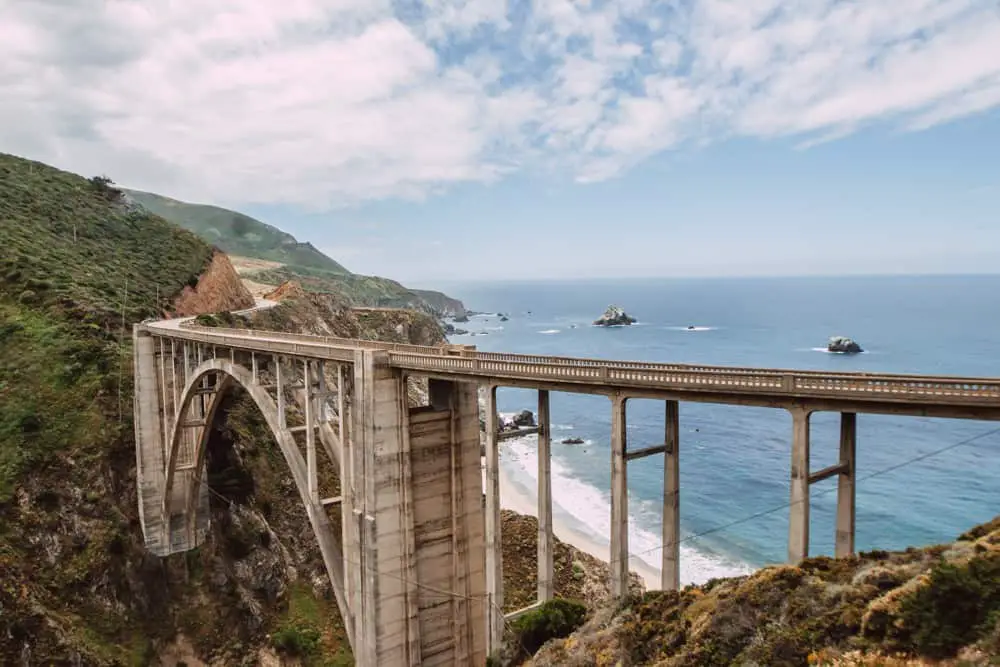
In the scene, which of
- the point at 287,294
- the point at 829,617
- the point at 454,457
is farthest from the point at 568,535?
the point at 287,294

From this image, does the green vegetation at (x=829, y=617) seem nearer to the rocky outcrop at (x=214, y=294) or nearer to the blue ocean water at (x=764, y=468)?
the blue ocean water at (x=764, y=468)

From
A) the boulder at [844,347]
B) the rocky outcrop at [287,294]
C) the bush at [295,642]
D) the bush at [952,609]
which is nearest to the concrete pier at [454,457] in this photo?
the bush at [952,609]

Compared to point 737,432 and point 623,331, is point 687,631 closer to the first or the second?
point 737,432

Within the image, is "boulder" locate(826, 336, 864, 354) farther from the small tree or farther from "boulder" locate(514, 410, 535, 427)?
the small tree

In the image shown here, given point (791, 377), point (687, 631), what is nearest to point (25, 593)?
point (687, 631)

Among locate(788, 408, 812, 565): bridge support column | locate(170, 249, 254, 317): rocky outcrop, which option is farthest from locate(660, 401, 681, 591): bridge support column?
locate(170, 249, 254, 317): rocky outcrop

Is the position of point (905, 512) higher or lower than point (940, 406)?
lower

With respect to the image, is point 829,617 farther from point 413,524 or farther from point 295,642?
point 295,642
